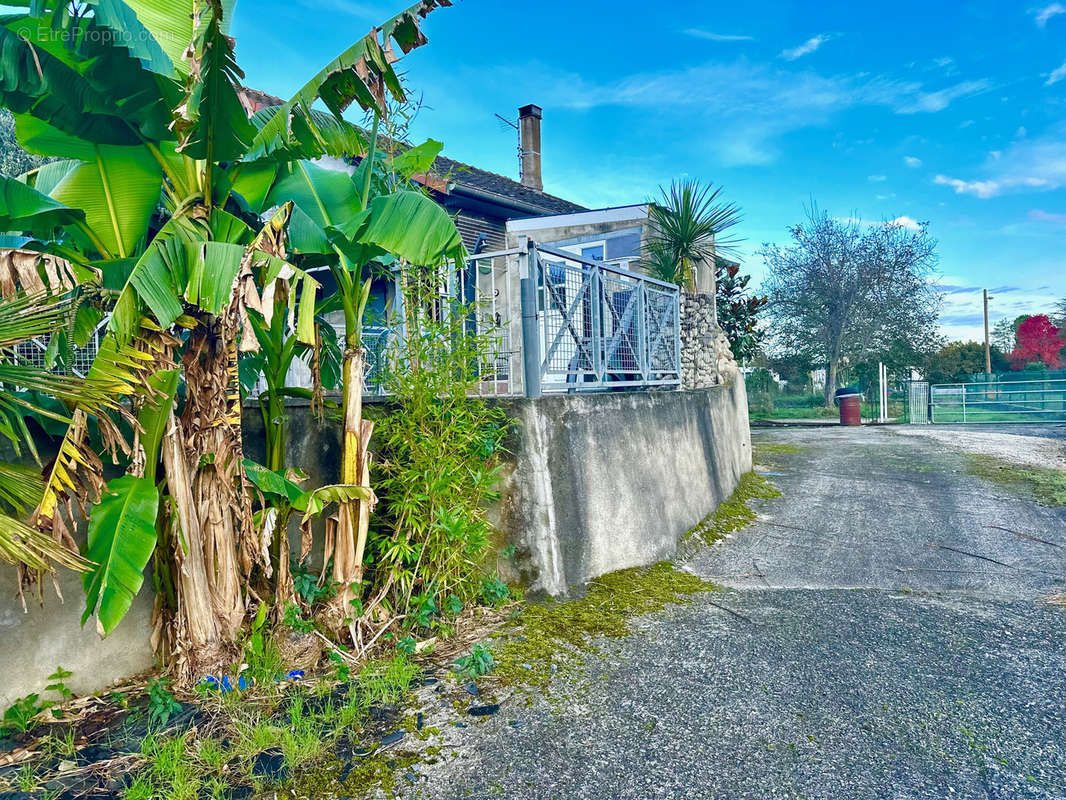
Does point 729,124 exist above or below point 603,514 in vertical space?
above

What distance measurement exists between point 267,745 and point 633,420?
4384 millimetres

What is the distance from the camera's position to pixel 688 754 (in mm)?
3143

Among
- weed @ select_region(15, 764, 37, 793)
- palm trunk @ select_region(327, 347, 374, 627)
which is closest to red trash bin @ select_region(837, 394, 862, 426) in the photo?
palm trunk @ select_region(327, 347, 374, 627)

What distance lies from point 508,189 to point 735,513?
10.6 m

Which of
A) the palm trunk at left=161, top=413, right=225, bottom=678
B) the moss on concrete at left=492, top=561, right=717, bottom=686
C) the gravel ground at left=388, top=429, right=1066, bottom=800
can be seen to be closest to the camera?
the gravel ground at left=388, top=429, right=1066, bottom=800

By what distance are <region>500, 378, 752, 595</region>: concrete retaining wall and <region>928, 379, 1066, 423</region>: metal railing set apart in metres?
15.6

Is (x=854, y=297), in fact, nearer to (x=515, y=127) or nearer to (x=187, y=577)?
(x=515, y=127)

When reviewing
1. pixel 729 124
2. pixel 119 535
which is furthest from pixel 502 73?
pixel 119 535

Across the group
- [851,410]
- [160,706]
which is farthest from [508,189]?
[160,706]

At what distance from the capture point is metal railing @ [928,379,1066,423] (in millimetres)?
18641

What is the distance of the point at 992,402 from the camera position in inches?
749

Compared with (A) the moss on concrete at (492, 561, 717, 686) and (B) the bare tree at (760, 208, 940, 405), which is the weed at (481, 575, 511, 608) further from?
(B) the bare tree at (760, 208, 940, 405)

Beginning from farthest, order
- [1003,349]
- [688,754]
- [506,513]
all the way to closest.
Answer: [1003,349], [506,513], [688,754]

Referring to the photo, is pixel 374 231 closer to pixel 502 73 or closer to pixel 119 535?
pixel 119 535
